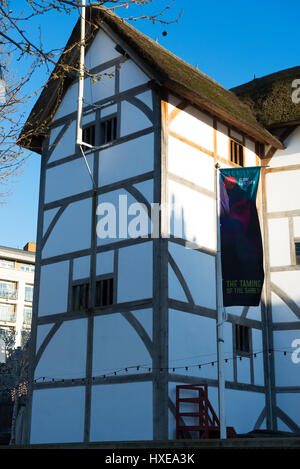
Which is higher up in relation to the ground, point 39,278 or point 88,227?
point 88,227

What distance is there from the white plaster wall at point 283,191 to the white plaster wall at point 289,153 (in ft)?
1.19

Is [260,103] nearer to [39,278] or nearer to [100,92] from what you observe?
[100,92]

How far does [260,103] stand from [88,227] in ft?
26.8

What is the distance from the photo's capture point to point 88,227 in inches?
704

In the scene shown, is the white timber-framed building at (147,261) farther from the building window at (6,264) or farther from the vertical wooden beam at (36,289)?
the building window at (6,264)

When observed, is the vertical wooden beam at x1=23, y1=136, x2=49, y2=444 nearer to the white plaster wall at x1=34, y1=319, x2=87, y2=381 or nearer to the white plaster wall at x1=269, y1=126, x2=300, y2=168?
the white plaster wall at x1=34, y1=319, x2=87, y2=381

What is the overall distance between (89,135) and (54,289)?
4.97 metres

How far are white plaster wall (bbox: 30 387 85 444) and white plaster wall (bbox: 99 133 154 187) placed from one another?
6093 millimetres

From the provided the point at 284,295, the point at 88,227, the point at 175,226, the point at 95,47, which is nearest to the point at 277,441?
the point at 175,226

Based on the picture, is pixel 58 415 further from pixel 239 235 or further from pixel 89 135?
pixel 89 135

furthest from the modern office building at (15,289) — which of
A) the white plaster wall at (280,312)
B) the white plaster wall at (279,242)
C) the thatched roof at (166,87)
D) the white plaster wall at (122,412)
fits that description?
the white plaster wall at (122,412)

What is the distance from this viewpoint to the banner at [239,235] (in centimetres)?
1448

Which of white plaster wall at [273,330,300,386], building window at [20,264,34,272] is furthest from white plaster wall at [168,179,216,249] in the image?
building window at [20,264,34,272]

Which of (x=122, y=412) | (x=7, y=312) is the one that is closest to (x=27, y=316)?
(x=7, y=312)
